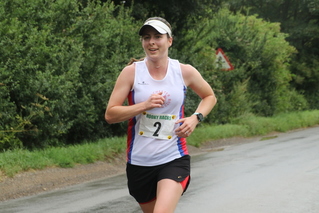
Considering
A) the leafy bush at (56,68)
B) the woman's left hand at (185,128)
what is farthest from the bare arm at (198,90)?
the leafy bush at (56,68)

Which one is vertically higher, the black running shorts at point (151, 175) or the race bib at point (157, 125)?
the race bib at point (157, 125)

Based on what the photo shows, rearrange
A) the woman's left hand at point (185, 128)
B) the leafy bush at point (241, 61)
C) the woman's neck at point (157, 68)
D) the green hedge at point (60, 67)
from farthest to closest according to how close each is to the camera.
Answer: the leafy bush at point (241, 61) < the green hedge at point (60, 67) < the woman's neck at point (157, 68) < the woman's left hand at point (185, 128)

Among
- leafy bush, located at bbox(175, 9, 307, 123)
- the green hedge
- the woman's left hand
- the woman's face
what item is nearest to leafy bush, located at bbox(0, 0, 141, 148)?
the green hedge

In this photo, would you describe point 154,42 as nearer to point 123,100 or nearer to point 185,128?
point 123,100

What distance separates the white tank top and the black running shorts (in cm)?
4

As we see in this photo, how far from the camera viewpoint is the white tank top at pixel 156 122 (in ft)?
14.3

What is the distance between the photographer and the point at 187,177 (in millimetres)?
4469

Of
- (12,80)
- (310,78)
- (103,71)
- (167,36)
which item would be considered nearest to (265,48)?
(310,78)

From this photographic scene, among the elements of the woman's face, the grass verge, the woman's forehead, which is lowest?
the grass verge

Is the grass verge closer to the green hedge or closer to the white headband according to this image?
the green hedge

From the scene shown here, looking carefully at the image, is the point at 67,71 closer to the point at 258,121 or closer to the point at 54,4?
the point at 54,4

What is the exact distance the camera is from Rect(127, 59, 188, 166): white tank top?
4352 mm

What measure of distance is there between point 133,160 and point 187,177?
1.35 feet

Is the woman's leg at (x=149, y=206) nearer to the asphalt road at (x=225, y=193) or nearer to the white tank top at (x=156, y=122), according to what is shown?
the white tank top at (x=156, y=122)
